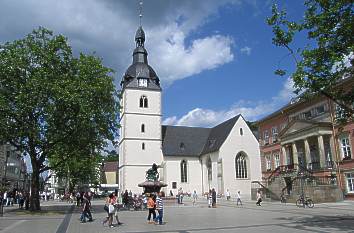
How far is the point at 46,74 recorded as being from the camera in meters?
27.5

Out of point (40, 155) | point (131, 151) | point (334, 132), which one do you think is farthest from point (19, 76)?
point (131, 151)

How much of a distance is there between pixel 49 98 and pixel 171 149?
133ft

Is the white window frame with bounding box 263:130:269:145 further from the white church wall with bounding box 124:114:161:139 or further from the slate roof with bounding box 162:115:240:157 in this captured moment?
the white church wall with bounding box 124:114:161:139

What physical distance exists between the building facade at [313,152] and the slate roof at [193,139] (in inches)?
635

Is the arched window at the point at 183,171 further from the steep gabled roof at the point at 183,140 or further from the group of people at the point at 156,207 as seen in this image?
the group of people at the point at 156,207

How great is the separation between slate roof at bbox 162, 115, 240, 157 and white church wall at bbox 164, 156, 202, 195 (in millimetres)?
1044

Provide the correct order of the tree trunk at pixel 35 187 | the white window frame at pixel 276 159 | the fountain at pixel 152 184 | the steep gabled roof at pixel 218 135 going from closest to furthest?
1. the tree trunk at pixel 35 187
2. the fountain at pixel 152 184
3. the white window frame at pixel 276 159
4. the steep gabled roof at pixel 218 135

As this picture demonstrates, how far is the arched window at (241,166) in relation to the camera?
61.9 meters

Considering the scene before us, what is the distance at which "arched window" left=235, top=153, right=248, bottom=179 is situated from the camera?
61.9 m

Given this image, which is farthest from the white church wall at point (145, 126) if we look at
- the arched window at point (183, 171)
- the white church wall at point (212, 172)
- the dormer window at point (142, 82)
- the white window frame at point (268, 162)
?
the white window frame at point (268, 162)

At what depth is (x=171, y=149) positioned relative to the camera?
66938mm

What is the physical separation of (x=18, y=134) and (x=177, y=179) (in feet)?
133

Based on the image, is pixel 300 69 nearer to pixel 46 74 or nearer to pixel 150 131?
pixel 46 74

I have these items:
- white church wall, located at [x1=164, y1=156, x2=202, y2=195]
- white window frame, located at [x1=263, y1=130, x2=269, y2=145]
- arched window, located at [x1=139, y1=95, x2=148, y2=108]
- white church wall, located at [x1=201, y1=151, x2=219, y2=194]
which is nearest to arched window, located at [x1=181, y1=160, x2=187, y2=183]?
white church wall, located at [x1=164, y1=156, x2=202, y2=195]
